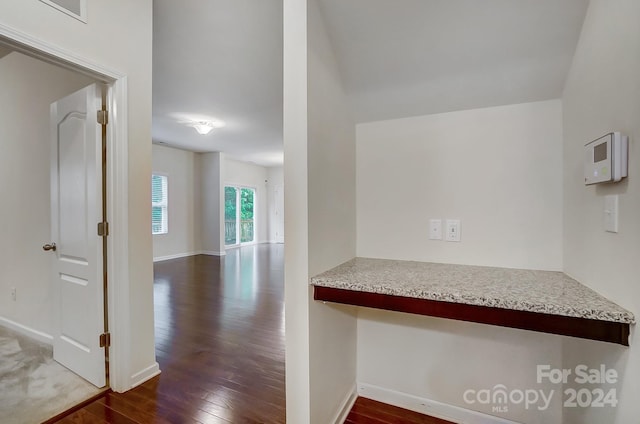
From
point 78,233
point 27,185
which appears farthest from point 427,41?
point 27,185

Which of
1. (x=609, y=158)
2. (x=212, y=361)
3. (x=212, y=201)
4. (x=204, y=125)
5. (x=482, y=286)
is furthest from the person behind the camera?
(x=212, y=201)

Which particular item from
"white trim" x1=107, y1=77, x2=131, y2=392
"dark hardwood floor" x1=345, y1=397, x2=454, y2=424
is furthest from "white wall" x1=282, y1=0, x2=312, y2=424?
"white trim" x1=107, y1=77, x2=131, y2=392

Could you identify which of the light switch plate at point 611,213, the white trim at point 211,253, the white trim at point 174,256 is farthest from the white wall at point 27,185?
the white trim at point 211,253

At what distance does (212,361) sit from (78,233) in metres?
1.39

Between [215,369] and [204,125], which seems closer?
[215,369]

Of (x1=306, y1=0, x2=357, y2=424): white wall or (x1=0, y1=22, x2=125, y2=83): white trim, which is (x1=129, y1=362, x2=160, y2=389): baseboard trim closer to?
(x1=306, y1=0, x2=357, y2=424): white wall

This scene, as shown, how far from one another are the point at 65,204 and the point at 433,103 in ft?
8.77

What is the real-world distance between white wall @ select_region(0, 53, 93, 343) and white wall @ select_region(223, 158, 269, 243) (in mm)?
5495

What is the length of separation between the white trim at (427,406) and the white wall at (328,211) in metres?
0.14

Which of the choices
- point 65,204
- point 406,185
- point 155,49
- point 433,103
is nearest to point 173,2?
point 155,49

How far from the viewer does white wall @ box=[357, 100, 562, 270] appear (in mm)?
1445

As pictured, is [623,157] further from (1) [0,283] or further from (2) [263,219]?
(2) [263,219]

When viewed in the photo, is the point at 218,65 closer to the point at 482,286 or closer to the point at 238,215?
the point at 482,286

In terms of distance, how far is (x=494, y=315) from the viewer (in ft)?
3.43
